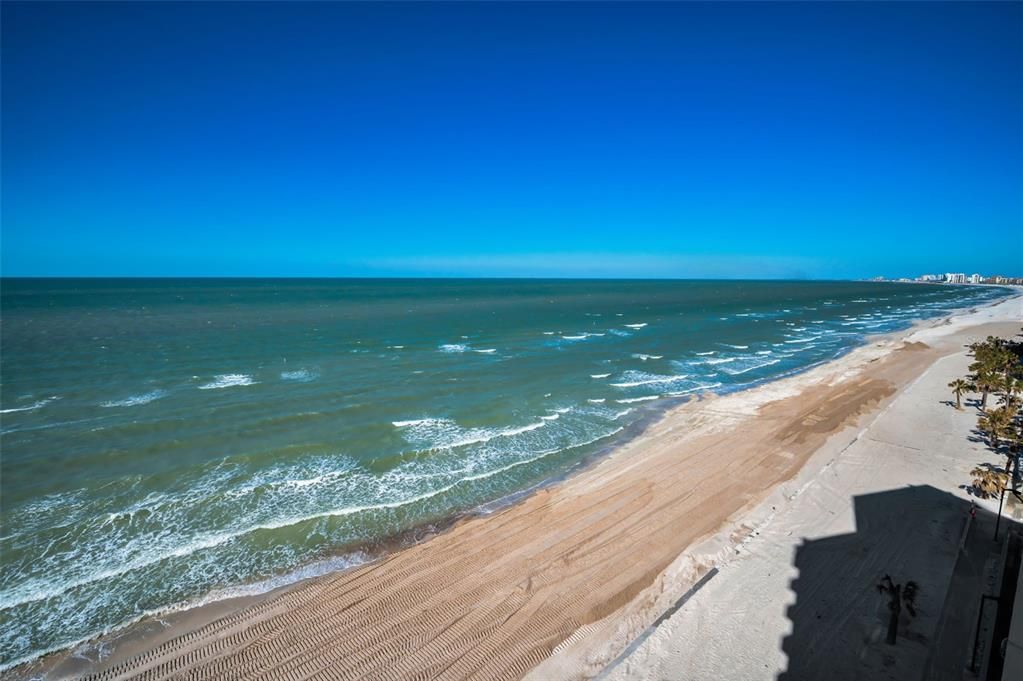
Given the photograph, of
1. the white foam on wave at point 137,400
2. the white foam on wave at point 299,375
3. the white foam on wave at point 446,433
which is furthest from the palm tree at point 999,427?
the white foam on wave at point 137,400

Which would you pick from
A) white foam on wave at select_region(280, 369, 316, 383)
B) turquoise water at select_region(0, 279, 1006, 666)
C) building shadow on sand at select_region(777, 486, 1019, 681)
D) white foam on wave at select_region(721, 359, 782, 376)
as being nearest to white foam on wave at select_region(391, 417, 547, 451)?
turquoise water at select_region(0, 279, 1006, 666)

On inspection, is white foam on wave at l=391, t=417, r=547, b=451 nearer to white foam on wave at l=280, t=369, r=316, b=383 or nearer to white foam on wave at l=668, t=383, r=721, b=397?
white foam on wave at l=668, t=383, r=721, b=397

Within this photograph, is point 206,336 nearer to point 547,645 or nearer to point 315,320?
point 315,320

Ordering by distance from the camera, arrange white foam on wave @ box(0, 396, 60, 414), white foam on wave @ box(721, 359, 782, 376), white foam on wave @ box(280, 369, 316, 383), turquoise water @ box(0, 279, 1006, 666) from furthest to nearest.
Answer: white foam on wave @ box(721, 359, 782, 376), white foam on wave @ box(280, 369, 316, 383), white foam on wave @ box(0, 396, 60, 414), turquoise water @ box(0, 279, 1006, 666)

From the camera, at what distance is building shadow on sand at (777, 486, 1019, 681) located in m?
7.36

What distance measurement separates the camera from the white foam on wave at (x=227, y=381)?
25531mm

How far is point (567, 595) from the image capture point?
9.29m

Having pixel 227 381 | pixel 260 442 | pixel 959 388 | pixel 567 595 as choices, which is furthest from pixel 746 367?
pixel 227 381

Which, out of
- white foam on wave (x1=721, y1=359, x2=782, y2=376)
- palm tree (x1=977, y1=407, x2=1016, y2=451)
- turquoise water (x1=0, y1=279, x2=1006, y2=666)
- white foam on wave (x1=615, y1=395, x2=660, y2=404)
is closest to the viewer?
turquoise water (x1=0, y1=279, x2=1006, y2=666)

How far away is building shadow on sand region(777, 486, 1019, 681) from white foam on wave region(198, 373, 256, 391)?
27.5 meters

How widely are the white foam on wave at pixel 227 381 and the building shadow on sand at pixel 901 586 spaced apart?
27.5m

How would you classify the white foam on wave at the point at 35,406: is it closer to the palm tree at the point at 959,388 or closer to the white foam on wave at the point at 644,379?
the white foam on wave at the point at 644,379

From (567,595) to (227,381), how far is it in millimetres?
25213

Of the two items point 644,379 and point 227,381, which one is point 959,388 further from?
point 227,381
